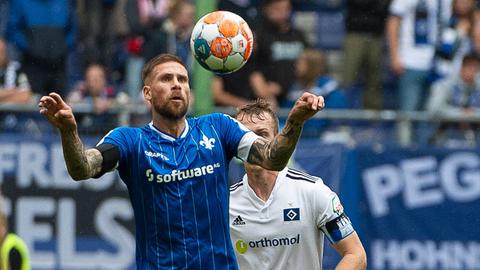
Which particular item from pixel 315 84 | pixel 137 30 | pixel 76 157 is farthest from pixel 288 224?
pixel 137 30

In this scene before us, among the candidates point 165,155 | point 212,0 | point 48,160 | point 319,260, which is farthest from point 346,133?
point 165,155

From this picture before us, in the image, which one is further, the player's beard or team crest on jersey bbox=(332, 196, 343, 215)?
team crest on jersey bbox=(332, 196, 343, 215)

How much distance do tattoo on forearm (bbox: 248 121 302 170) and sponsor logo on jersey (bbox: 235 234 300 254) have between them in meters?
1.07

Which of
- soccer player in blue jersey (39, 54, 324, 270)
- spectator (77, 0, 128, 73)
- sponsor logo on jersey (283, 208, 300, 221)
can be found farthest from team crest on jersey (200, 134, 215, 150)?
spectator (77, 0, 128, 73)

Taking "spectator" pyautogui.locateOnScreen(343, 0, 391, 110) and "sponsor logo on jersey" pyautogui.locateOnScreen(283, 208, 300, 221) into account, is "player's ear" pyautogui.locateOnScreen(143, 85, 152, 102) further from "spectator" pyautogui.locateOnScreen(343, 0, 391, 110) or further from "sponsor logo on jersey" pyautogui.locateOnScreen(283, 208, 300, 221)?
"spectator" pyautogui.locateOnScreen(343, 0, 391, 110)

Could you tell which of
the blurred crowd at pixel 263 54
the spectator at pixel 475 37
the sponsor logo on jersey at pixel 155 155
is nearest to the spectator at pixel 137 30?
the blurred crowd at pixel 263 54

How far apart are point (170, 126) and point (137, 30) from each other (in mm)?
6685

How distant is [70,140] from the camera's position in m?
6.32

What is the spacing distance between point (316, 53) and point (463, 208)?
2486 millimetres

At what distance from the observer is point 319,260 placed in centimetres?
762

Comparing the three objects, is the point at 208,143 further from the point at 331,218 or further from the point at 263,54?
the point at 263,54

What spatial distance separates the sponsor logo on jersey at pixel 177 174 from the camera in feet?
22.2

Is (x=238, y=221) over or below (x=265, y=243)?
over

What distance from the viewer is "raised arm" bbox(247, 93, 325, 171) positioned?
6145 millimetres
